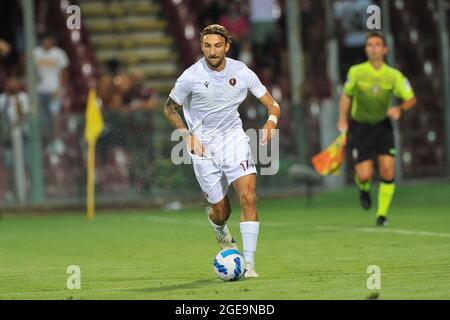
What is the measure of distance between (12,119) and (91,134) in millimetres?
2087

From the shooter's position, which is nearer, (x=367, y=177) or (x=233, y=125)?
(x=233, y=125)

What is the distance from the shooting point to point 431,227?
1977 cm

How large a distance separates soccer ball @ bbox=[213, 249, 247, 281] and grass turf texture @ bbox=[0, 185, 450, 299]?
0.16m

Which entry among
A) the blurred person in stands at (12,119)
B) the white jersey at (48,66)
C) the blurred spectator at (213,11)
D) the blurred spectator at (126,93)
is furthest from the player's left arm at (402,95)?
the blurred spectator at (213,11)

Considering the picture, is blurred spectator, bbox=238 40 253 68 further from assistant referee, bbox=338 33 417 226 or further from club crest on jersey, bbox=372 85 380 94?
club crest on jersey, bbox=372 85 380 94

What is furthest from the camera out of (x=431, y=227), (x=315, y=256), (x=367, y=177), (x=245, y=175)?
(x=367, y=177)

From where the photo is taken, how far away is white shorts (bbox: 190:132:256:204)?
13.8 metres

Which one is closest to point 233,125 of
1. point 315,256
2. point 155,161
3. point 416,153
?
point 315,256

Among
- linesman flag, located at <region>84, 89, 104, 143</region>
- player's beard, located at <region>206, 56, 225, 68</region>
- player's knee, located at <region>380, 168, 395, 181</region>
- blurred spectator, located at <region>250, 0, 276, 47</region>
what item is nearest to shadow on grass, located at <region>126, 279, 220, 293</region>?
player's beard, located at <region>206, 56, 225, 68</region>

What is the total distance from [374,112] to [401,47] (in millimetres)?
10693

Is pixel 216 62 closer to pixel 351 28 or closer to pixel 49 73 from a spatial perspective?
pixel 49 73

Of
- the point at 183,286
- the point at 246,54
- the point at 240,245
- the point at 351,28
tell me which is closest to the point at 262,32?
the point at 246,54

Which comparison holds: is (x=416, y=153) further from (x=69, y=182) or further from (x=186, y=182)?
(x=69, y=182)

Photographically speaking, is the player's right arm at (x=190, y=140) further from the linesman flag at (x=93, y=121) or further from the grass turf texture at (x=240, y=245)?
the linesman flag at (x=93, y=121)
